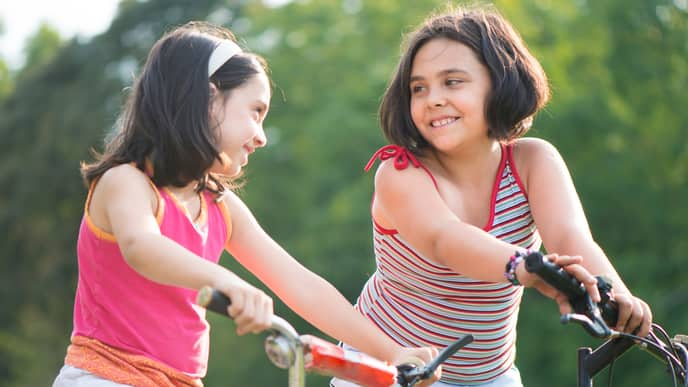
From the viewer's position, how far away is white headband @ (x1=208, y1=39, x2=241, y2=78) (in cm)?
358

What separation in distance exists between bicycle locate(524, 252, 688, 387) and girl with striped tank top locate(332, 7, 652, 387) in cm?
40

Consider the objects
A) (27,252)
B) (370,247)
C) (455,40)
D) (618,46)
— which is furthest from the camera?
(27,252)

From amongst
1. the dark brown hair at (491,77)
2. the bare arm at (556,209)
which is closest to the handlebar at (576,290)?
the bare arm at (556,209)

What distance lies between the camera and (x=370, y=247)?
732 inches

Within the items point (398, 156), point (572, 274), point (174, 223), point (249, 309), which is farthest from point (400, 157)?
A: point (249, 309)

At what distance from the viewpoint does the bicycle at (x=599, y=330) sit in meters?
2.97

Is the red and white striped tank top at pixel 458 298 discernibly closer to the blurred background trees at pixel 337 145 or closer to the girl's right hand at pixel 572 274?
the girl's right hand at pixel 572 274

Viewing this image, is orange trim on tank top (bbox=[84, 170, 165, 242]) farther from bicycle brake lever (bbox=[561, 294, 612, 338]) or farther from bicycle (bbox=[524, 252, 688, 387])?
bicycle brake lever (bbox=[561, 294, 612, 338])

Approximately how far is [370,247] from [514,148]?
14.6 m

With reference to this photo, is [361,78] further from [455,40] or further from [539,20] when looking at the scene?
[455,40]

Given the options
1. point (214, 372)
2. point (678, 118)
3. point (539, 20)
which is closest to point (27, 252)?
point (214, 372)

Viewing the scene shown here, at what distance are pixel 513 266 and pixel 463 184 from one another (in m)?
0.76

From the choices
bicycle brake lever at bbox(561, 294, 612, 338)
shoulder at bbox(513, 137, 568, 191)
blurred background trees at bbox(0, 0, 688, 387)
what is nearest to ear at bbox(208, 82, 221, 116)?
shoulder at bbox(513, 137, 568, 191)

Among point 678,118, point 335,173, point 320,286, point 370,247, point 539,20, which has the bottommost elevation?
point 320,286
